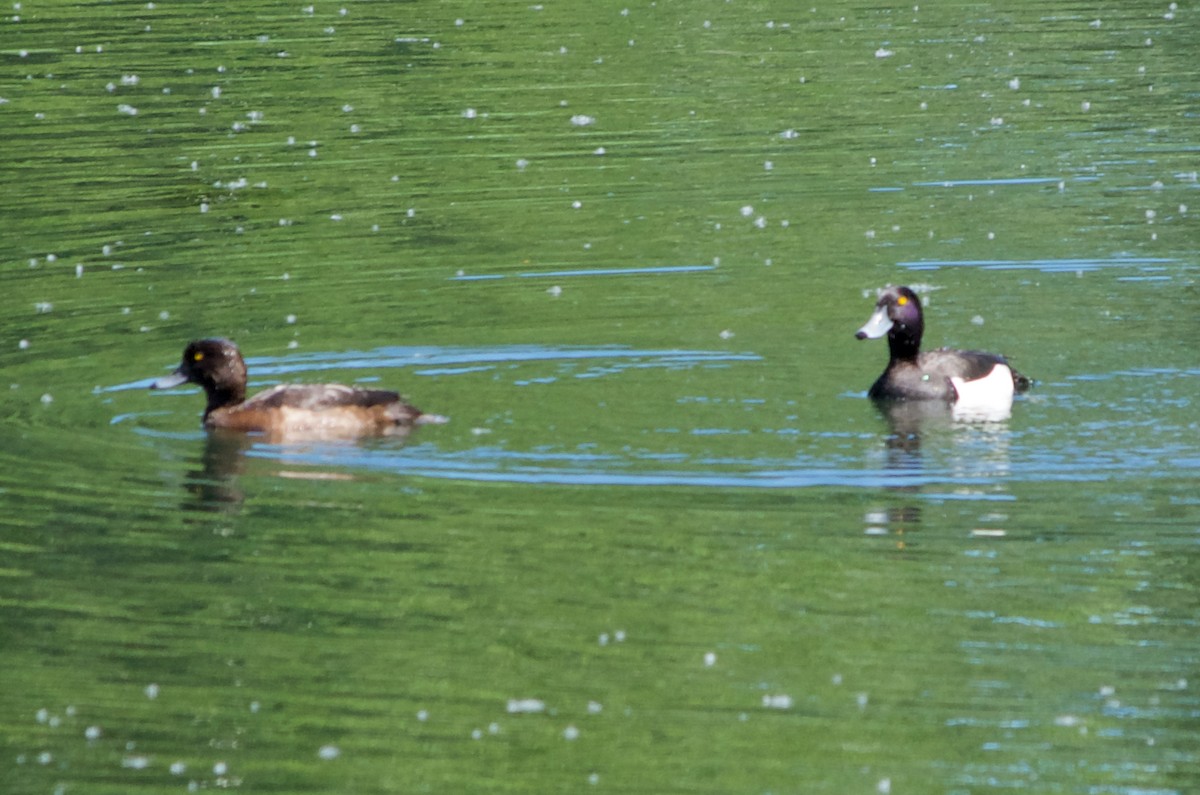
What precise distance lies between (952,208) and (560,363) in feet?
20.0

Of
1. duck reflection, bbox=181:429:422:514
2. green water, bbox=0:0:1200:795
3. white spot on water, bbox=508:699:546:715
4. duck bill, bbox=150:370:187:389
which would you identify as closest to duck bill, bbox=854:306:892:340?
green water, bbox=0:0:1200:795

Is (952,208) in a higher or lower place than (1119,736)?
higher

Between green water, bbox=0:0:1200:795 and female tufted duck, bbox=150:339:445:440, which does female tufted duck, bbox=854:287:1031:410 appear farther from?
female tufted duck, bbox=150:339:445:440

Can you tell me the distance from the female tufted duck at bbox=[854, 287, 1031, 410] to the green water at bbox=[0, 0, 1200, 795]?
0.22m

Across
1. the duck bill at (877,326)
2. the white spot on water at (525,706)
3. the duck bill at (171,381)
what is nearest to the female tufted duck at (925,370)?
the duck bill at (877,326)

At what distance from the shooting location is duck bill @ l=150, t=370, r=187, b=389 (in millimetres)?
14469

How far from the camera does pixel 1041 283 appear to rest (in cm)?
1725

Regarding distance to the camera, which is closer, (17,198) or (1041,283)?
(1041,283)

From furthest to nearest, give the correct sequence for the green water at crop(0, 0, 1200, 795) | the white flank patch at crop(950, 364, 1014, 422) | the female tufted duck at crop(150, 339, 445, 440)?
the white flank patch at crop(950, 364, 1014, 422) < the female tufted duck at crop(150, 339, 445, 440) < the green water at crop(0, 0, 1200, 795)

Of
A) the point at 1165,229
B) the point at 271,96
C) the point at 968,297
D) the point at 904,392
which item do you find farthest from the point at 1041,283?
the point at 271,96

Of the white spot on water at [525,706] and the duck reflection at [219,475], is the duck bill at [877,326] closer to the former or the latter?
the duck reflection at [219,475]

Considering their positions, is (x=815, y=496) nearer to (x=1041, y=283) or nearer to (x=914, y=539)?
(x=914, y=539)

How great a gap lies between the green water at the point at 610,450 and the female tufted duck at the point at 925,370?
0.22 meters

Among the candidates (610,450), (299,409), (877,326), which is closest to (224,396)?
(299,409)
